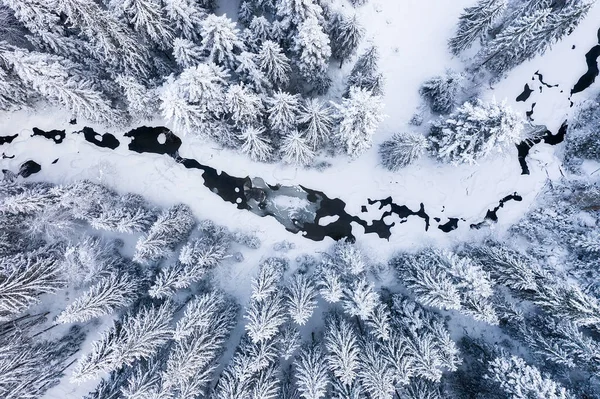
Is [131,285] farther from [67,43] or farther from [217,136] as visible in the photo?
[67,43]

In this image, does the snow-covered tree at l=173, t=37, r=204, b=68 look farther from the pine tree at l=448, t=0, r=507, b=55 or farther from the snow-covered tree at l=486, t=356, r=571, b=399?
the snow-covered tree at l=486, t=356, r=571, b=399

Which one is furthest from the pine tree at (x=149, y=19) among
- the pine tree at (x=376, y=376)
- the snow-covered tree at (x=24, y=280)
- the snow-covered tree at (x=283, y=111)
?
the pine tree at (x=376, y=376)

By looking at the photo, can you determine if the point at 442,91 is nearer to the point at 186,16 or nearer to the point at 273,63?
the point at 273,63

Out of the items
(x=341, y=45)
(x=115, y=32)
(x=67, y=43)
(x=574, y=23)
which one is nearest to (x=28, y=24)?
(x=67, y=43)

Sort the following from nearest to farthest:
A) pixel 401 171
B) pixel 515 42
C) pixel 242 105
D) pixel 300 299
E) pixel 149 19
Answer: pixel 242 105 → pixel 149 19 → pixel 300 299 → pixel 515 42 → pixel 401 171

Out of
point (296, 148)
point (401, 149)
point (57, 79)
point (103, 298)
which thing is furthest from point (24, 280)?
point (401, 149)

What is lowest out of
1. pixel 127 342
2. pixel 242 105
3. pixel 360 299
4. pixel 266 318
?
pixel 127 342

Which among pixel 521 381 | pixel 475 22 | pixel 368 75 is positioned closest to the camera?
pixel 521 381
